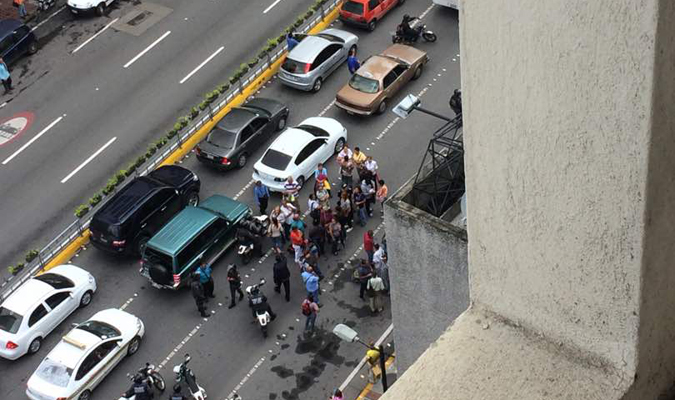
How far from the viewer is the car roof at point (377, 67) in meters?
37.1

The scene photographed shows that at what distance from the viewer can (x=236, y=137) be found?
116 ft

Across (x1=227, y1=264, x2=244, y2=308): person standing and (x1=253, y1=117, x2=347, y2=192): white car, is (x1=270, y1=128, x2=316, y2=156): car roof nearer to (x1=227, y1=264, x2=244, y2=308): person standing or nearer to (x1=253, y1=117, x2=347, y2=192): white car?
(x1=253, y1=117, x2=347, y2=192): white car

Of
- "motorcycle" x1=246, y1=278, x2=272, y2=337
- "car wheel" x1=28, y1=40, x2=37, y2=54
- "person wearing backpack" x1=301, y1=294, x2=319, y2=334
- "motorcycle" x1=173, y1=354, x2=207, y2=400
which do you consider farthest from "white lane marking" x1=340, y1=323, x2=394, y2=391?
"car wheel" x1=28, y1=40, x2=37, y2=54

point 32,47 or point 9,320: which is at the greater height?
point 32,47

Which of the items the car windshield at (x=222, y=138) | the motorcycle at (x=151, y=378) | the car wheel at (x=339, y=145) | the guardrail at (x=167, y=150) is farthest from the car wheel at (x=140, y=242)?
the car wheel at (x=339, y=145)

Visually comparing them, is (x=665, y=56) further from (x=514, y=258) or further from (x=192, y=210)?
(x=192, y=210)

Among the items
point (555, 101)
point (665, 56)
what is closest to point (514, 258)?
point (555, 101)

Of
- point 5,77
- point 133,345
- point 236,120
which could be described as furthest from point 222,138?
point 5,77

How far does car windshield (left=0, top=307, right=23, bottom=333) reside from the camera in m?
29.9

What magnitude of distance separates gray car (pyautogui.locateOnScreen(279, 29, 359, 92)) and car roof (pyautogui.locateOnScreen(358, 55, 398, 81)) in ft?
5.58

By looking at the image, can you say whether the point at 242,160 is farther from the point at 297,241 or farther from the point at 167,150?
the point at 297,241

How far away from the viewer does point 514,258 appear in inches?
155

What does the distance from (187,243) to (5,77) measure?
526 inches

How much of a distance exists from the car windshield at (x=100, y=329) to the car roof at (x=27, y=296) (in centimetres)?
159
